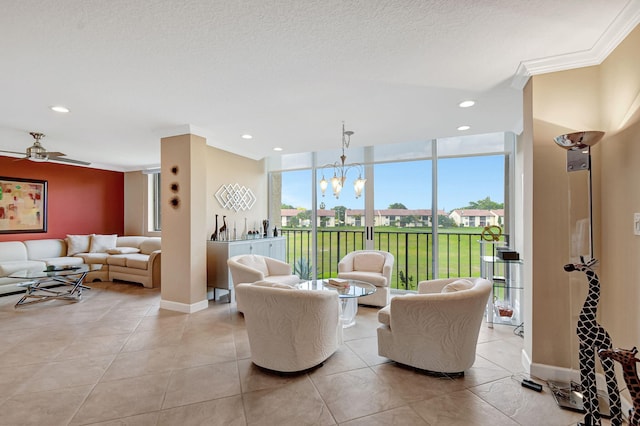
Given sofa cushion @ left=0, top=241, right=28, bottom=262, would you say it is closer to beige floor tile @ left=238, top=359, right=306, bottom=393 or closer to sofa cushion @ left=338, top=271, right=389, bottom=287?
beige floor tile @ left=238, top=359, right=306, bottom=393

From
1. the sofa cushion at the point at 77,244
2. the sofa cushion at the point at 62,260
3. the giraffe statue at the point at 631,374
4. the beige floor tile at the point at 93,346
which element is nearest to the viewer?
the giraffe statue at the point at 631,374

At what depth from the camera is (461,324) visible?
227 centimetres

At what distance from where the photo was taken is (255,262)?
421 cm

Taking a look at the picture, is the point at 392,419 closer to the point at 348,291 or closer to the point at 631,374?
the point at 631,374

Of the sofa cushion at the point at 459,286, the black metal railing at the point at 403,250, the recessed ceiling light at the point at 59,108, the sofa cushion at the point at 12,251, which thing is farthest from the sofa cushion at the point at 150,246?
the sofa cushion at the point at 459,286

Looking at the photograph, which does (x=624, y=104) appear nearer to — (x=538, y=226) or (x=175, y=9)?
(x=538, y=226)

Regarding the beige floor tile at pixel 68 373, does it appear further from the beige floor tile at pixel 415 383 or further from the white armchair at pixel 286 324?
the beige floor tile at pixel 415 383

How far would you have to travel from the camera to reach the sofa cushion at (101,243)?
19.8 ft

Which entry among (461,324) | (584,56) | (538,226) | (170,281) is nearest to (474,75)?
(584,56)

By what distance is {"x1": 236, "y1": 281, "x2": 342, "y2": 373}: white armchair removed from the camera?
2.25 m

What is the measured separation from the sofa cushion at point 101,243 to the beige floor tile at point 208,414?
5447 mm


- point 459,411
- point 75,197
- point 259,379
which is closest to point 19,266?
point 75,197

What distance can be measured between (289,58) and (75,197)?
653cm

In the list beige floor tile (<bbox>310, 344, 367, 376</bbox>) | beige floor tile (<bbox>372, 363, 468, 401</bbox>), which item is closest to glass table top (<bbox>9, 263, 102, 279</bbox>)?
beige floor tile (<bbox>310, 344, 367, 376</bbox>)
